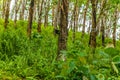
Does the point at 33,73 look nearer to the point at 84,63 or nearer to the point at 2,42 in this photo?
the point at 84,63

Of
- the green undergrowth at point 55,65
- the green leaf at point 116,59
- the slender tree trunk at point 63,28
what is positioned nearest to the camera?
the green undergrowth at point 55,65

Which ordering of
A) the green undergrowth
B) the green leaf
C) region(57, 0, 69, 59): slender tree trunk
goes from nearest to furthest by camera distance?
the green undergrowth < the green leaf < region(57, 0, 69, 59): slender tree trunk

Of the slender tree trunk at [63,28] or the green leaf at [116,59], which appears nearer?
the green leaf at [116,59]

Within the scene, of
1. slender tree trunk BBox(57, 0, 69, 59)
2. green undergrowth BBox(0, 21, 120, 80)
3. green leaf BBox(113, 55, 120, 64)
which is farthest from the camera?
slender tree trunk BBox(57, 0, 69, 59)

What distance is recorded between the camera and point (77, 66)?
529 centimetres

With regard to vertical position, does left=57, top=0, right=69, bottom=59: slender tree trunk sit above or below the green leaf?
above

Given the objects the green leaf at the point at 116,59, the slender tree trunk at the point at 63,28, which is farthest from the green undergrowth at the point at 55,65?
the slender tree trunk at the point at 63,28

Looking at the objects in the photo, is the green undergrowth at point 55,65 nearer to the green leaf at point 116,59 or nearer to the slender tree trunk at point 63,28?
the green leaf at point 116,59

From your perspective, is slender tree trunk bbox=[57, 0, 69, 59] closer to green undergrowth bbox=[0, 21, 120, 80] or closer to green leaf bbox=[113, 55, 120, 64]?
green undergrowth bbox=[0, 21, 120, 80]

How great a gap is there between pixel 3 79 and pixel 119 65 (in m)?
2.73

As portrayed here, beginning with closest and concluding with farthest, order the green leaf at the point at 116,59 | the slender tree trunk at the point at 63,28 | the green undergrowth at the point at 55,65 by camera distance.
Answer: the green undergrowth at the point at 55,65 → the green leaf at the point at 116,59 → the slender tree trunk at the point at 63,28

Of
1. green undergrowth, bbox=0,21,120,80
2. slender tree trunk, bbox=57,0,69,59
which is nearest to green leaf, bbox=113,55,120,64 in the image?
green undergrowth, bbox=0,21,120,80

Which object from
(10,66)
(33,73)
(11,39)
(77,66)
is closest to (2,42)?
(11,39)

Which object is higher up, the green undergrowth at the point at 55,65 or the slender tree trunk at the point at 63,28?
the slender tree trunk at the point at 63,28
